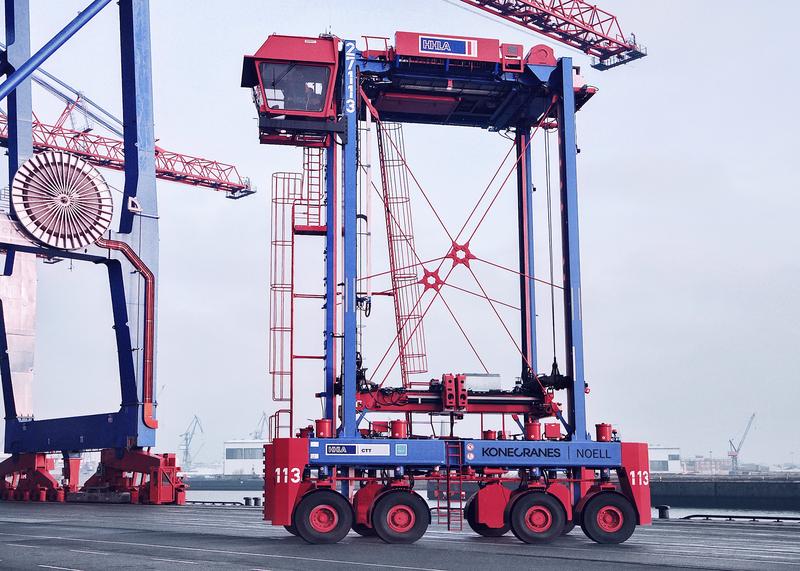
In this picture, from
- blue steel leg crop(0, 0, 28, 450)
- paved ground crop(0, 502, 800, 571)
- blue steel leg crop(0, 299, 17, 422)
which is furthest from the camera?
blue steel leg crop(0, 299, 17, 422)

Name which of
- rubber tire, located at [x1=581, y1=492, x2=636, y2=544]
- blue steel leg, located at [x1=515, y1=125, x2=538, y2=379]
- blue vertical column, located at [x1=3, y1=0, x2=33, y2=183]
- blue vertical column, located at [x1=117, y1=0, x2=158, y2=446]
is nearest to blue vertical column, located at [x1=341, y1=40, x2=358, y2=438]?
rubber tire, located at [x1=581, y1=492, x2=636, y2=544]

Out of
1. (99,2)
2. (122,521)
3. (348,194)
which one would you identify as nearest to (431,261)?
(348,194)

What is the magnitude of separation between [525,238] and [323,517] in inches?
488

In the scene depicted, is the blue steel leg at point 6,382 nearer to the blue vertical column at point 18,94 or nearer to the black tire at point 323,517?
the blue vertical column at point 18,94

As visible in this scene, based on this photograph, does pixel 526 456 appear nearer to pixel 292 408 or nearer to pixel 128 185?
pixel 292 408

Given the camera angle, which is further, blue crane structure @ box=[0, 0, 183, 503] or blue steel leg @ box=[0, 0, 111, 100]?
blue crane structure @ box=[0, 0, 183, 503]

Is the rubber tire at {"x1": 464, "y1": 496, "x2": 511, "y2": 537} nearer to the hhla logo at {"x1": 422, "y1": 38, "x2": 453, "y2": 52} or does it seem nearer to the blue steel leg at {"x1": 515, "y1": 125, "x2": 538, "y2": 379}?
the blue steel leg at {"x1": 515, "y1": 125, "x2": 538, "y2": 379}

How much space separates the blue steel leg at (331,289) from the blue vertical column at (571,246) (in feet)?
21.4

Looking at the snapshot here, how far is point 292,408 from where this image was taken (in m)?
25.5

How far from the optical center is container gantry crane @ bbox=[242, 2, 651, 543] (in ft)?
75.7

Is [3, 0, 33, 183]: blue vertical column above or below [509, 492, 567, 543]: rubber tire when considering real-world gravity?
above

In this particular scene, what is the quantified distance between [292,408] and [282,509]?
3.63 meters

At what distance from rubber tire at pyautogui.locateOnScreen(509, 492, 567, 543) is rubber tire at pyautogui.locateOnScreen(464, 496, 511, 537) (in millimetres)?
724

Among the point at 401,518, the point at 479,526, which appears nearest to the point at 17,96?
the point at 401,518
